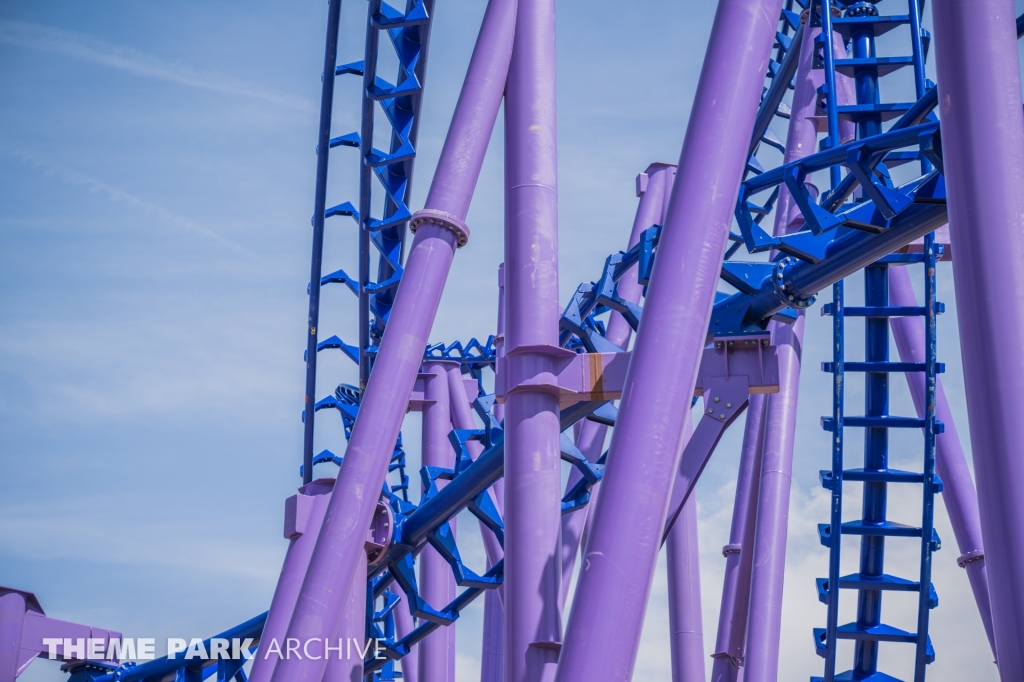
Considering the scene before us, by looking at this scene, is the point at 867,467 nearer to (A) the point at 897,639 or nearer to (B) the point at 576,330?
(A) the point at 897,639

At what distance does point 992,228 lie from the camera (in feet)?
11.4

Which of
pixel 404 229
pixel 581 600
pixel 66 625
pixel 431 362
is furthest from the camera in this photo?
pixel 431 362

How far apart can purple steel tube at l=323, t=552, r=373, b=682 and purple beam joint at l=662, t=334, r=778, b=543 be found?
12.6 feet

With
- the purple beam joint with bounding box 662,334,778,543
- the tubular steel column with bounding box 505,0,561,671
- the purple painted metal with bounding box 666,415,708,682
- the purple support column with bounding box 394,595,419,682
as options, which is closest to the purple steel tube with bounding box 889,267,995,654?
the purple painted metal with bounding box 666,415,708,682

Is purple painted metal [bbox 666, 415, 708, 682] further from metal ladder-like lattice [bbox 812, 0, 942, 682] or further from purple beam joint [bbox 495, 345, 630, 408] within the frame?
purple beam joint [bbox 495, 345, 630, 408]

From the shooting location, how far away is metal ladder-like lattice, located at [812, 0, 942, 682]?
738 centimetres

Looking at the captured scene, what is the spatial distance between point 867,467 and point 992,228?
4.69 m

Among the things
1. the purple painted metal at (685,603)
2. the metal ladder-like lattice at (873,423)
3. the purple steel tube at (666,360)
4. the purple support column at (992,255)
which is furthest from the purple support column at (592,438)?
the purple support column at (992,255)

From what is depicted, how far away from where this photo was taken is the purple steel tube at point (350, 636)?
356 inches

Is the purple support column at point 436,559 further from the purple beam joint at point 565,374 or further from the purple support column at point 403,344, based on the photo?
the purple beam joint at point 565,374

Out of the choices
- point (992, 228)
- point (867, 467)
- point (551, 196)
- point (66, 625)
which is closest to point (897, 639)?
point (867, 467)

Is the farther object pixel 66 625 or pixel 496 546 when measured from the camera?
pixel 496 546

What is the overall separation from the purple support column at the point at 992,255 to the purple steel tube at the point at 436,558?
8599 mm

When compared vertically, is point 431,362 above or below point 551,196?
above
